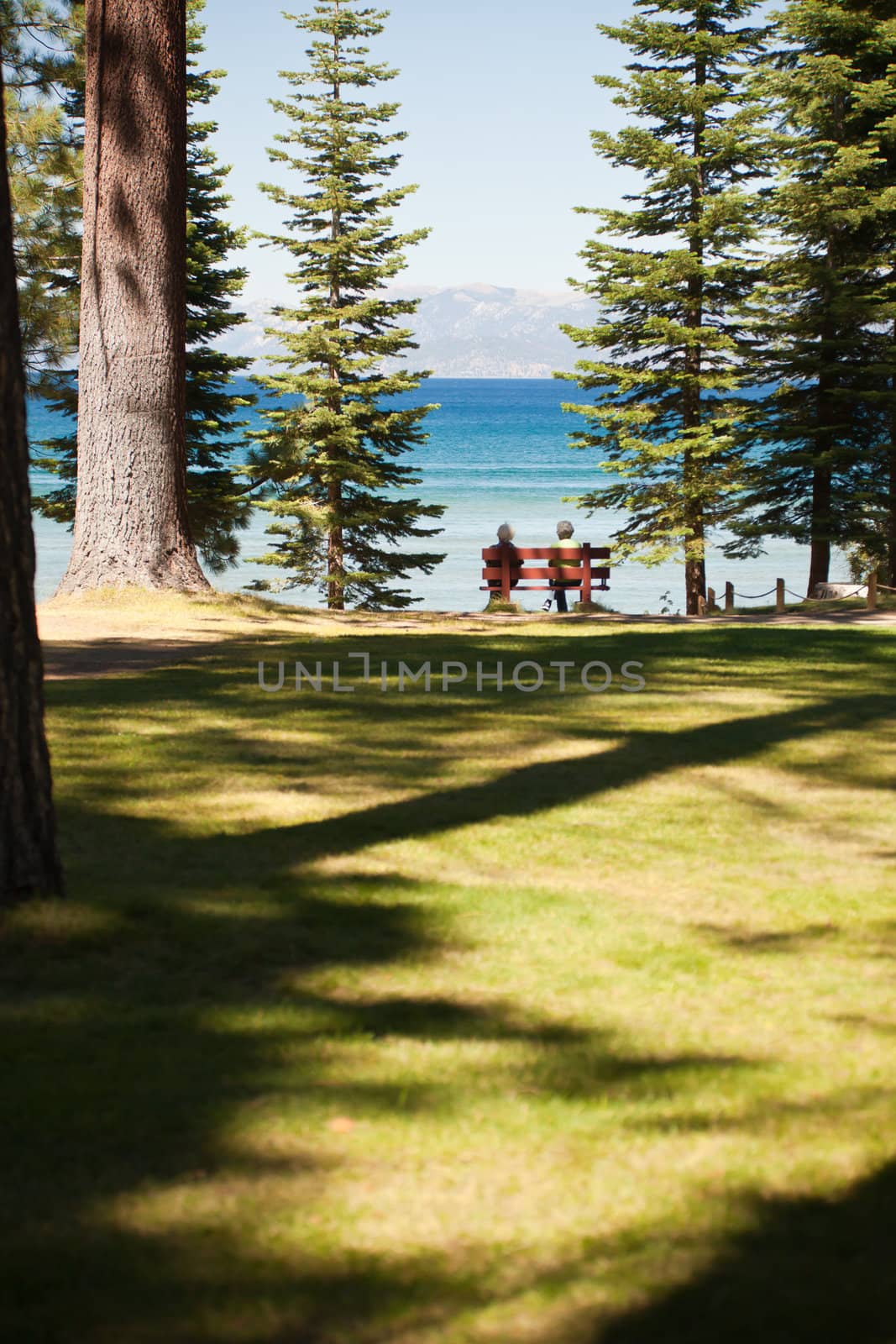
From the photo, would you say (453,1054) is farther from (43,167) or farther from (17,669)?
(43,167)

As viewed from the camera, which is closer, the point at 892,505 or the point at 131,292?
the point at 131,292

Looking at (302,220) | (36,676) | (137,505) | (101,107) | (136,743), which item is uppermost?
(302,220)

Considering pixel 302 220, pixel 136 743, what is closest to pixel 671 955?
pixel 136 743

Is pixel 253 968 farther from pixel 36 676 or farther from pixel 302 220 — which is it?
pixel 302 220

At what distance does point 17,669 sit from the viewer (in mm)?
3576

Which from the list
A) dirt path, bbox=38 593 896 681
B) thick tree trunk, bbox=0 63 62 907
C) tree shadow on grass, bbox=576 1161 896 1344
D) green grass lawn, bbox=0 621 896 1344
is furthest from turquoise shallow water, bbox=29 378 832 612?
tree shadow on grass, bbox=576 1161 896 1344

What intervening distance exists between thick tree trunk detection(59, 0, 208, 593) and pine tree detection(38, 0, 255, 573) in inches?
460

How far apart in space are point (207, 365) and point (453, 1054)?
2299cm

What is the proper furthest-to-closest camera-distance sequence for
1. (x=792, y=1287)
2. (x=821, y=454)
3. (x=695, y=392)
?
(x=695, y=392)
(x=821, y=454)
(x=792, y=1287)

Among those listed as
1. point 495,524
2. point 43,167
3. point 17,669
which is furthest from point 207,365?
point 495,524

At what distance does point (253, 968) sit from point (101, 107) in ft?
33.3

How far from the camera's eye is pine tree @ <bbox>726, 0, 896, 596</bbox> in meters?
23.9

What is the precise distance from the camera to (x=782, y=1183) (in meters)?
2.39

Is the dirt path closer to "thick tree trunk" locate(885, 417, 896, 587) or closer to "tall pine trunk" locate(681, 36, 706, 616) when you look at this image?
"thick tree trunk" locate(885, 417, 896, 587)
